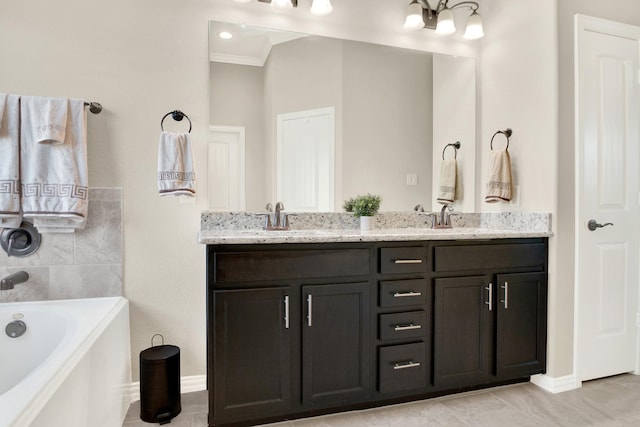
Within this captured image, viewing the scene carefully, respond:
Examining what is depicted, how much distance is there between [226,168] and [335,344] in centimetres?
120

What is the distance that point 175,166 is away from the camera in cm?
203

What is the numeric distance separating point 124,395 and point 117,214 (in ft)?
3.05

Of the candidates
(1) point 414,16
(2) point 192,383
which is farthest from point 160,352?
(1) point 414,16

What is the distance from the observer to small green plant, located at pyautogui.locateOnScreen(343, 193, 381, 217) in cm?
243

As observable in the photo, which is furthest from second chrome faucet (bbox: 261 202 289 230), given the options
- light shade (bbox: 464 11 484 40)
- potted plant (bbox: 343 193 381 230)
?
light shade (bbox: 464 11 484 40)

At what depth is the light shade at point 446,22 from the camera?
8.39 feet

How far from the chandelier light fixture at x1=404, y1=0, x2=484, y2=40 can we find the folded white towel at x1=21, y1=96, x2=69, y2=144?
2142 mm

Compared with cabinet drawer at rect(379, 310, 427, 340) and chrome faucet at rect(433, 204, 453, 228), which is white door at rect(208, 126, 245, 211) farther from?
chrome faucet at rect(433, 204, 453, 228)

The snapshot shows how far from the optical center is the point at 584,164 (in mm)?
2268

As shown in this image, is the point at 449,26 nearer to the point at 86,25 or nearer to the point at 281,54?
the point at 281,54

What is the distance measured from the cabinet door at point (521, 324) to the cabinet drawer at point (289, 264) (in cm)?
90

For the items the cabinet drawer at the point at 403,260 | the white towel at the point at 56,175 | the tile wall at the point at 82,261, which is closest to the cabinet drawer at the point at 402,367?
the cabinet drawer at the point at 403,260

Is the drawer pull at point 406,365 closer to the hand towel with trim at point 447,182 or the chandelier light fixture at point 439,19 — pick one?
the hand towel with trim at point 447,182

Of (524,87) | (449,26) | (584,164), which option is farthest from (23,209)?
(584,164)
